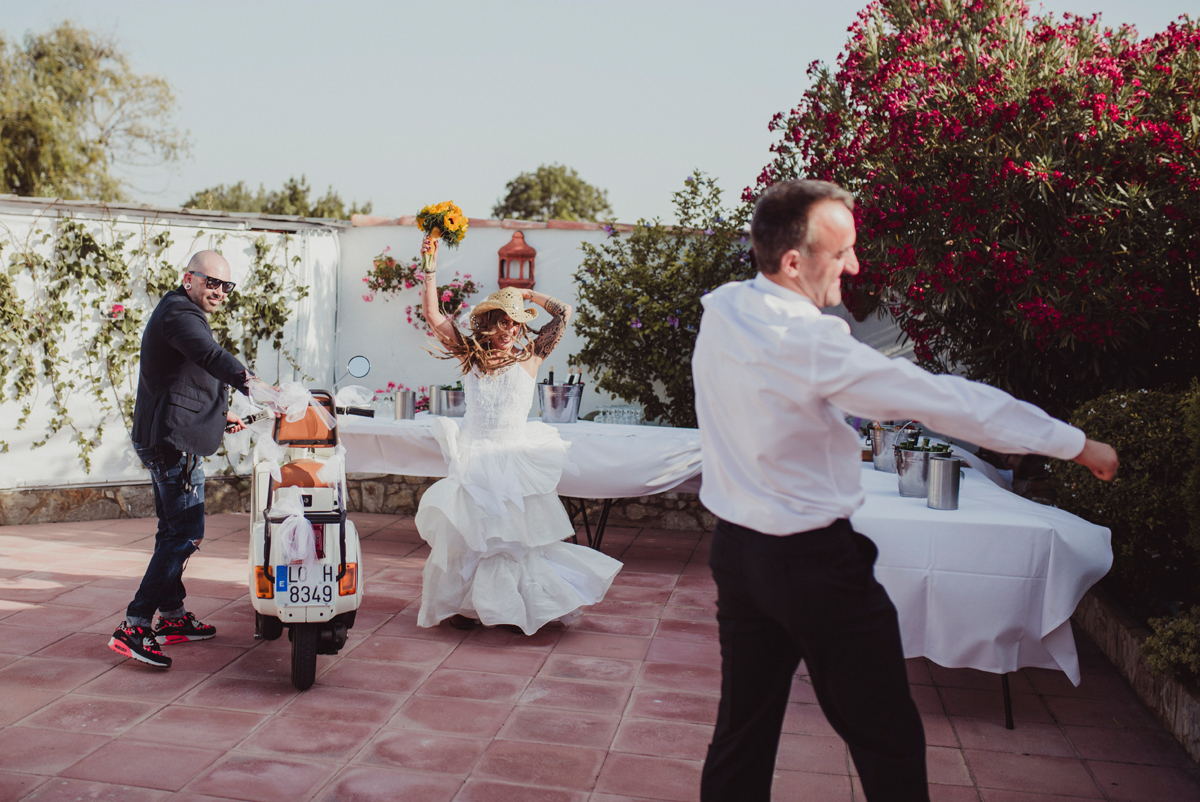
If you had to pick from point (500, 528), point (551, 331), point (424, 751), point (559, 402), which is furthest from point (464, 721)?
point (559, 402)

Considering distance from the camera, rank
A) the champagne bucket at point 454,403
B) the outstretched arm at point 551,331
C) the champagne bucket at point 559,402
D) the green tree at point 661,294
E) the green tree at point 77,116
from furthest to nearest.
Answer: the green tree at point 77,116, the green tree at point 661,294, the champagne bucket at point 454,403, the champagne bucket at point 559,402, the outstretched arm at point 551,331

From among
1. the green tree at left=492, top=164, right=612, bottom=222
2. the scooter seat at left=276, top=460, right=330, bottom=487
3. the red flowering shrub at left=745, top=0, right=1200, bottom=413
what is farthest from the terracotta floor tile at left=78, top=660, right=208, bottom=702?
the green tree at left=492, top=164, right=612, bottom=222

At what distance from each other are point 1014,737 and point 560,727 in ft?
5.41

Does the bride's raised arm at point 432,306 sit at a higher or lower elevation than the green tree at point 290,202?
lower

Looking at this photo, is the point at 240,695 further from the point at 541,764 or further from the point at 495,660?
the point at 541,764

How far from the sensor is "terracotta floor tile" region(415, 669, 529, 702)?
3473mm

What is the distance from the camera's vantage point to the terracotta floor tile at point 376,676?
354 cm

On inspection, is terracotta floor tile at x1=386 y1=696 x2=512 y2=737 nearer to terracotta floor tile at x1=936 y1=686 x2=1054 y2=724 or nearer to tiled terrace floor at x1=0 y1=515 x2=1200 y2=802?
tiled terrace floor at x1=0 y1=515 x2=1200 y2=802

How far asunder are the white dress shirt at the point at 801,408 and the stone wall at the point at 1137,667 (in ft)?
6.64

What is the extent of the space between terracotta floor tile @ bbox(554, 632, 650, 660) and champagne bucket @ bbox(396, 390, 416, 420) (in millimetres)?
2452

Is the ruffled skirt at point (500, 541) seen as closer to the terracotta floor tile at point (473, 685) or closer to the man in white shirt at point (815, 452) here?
the terracotta floor tile at point (473, 685)

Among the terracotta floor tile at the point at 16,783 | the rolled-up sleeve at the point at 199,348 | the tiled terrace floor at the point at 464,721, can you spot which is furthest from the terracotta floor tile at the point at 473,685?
the rolled-up sleeve at the point at 199,348

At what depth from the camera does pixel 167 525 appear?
3842 millimetres

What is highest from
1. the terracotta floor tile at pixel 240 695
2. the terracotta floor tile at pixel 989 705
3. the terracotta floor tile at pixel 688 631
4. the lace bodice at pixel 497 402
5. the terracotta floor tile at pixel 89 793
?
the lace bodice at pixel 497 402
